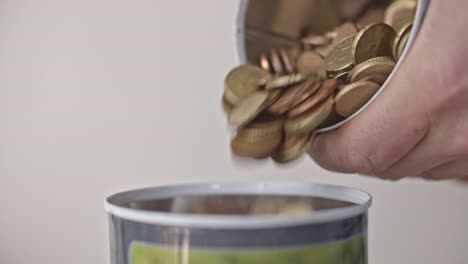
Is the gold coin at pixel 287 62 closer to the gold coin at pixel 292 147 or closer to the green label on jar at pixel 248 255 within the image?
the gold coin at pixel 292 147

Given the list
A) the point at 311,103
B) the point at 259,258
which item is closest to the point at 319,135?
the point at 311,103

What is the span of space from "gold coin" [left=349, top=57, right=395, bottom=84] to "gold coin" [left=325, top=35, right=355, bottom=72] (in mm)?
17

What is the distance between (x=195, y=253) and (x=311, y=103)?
14cm

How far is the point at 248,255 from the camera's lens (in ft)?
0.80

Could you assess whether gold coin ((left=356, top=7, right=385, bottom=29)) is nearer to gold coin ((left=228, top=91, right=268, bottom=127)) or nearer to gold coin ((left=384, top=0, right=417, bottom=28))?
gold coin ((left=384, top=0, right=417, bottom=28))

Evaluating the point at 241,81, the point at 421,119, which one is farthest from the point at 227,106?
the point at 421,119

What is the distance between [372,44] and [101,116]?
1.28 feet

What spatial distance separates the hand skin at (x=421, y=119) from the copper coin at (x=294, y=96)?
1.2 inches

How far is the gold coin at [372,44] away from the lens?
376 mm

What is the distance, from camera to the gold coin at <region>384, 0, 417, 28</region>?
16.8 inches

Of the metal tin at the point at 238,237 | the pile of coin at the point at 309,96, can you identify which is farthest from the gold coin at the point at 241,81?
the metal tin at the point at 238,237

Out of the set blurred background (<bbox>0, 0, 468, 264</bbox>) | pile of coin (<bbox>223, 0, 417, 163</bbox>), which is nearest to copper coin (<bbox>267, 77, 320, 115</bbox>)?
pile of coin (<bbox>223, 0, 417, 163</bbox>)

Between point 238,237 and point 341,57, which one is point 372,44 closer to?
point 341,57

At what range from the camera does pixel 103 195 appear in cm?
69
